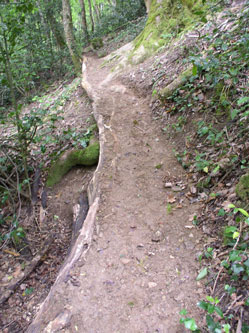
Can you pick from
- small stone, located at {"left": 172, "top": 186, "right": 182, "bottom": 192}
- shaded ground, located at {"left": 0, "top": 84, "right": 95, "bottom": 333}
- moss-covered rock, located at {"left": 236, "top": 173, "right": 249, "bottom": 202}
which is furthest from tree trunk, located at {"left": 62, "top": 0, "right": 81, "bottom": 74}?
moss-covered rock, located at {"left": 236, "top": 173, "right": 249, "bottom": 202}

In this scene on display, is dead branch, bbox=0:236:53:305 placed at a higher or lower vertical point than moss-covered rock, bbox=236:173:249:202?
lower

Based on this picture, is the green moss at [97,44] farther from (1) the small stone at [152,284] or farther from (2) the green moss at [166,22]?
(1) the small stone at [152,284]

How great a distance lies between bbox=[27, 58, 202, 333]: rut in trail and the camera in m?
2.52

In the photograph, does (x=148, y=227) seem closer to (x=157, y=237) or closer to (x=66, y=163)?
(x=157, y=237)

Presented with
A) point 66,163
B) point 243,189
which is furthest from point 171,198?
point 66,163

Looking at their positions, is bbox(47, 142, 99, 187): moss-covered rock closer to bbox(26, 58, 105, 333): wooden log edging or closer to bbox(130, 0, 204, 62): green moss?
bbox(26, 58, 105, 333): wooden log edging

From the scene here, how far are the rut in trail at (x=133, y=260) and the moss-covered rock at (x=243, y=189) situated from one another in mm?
733

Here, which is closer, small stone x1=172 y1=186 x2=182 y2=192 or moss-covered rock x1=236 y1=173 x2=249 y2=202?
moss-covered rock x1=236 y1=173 x2=249 y2=202

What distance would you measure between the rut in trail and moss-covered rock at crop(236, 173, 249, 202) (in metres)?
0.73

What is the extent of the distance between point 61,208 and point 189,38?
5141 millimetres

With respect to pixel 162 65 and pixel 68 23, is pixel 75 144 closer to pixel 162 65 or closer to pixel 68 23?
pixel 162 65

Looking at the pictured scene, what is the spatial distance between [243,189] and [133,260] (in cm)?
154

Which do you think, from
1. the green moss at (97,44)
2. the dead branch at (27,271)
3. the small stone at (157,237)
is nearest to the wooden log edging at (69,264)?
the small stone at (157,237)

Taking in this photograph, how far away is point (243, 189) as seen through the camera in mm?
2900
